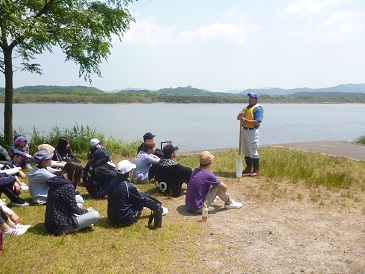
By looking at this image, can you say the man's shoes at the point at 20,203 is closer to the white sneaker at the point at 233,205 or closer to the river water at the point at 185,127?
the white sneaker at the point at 233,205

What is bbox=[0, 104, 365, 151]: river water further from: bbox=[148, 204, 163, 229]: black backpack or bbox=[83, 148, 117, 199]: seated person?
bbox=[148, 204, 163, 229]: black backpack

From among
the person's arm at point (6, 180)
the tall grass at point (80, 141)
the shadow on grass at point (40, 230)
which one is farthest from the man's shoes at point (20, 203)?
the tall grass at point (80, 141)

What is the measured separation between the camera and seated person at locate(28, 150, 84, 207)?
5395mm

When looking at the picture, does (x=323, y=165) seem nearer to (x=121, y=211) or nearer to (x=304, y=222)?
(x=304, y=222)

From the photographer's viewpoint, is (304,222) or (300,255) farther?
(304,222)

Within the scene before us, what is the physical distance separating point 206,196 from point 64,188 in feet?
7.78

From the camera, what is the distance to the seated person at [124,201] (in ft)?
16.1

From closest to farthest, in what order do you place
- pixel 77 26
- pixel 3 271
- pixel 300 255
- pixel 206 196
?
pixel 3 271, pixel 300 255, pixel 206 196, pixel 77 26

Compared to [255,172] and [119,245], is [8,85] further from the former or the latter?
[119,245]

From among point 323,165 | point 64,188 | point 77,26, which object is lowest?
point 323,165

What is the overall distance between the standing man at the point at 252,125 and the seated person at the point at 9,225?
17.3ft

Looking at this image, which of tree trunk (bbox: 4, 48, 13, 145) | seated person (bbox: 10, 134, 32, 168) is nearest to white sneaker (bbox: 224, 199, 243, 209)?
seated person (bbox: 10, 134, 32, 168)

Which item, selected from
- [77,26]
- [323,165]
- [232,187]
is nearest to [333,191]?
[232,187]

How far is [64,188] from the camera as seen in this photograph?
4539mm
